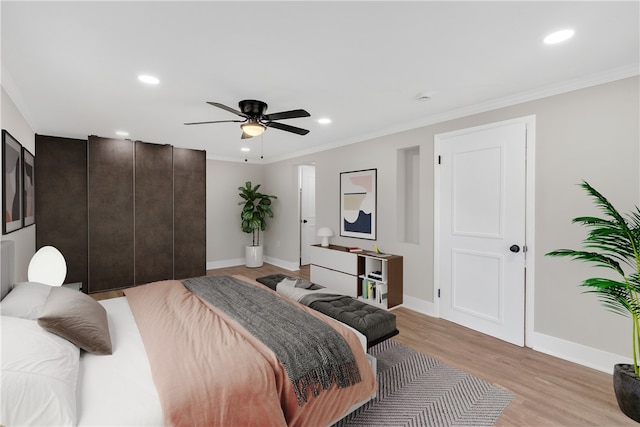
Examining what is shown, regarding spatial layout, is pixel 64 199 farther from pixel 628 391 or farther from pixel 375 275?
pixel 628 391

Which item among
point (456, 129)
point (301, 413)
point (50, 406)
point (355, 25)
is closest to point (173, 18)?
point (355, 25)

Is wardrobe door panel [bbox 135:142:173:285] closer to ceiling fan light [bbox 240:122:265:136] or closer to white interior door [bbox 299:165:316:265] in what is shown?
white interior door [bbox 299:165:316:265]

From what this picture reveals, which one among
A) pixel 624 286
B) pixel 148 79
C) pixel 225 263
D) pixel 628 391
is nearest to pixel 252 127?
pixel 148 79

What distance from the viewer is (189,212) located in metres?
5.49

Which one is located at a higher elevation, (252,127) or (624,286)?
(252,127)

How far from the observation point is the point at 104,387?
139 cm

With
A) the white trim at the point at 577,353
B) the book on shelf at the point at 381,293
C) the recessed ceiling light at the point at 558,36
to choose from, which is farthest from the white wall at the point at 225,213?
the recessed ceiling light at the point at 558,36

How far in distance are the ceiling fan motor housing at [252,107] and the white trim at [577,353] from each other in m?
3.48

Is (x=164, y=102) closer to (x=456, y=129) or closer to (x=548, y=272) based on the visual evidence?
(x=456, y=129)

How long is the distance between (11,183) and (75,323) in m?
1.92

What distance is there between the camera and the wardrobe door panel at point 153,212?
500 centimetres

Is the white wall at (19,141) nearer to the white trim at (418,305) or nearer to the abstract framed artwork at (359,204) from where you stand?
the abstract framed artwork at (359,204)

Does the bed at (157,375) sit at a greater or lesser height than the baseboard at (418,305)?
greater

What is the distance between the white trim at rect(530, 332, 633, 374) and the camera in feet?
8.04
